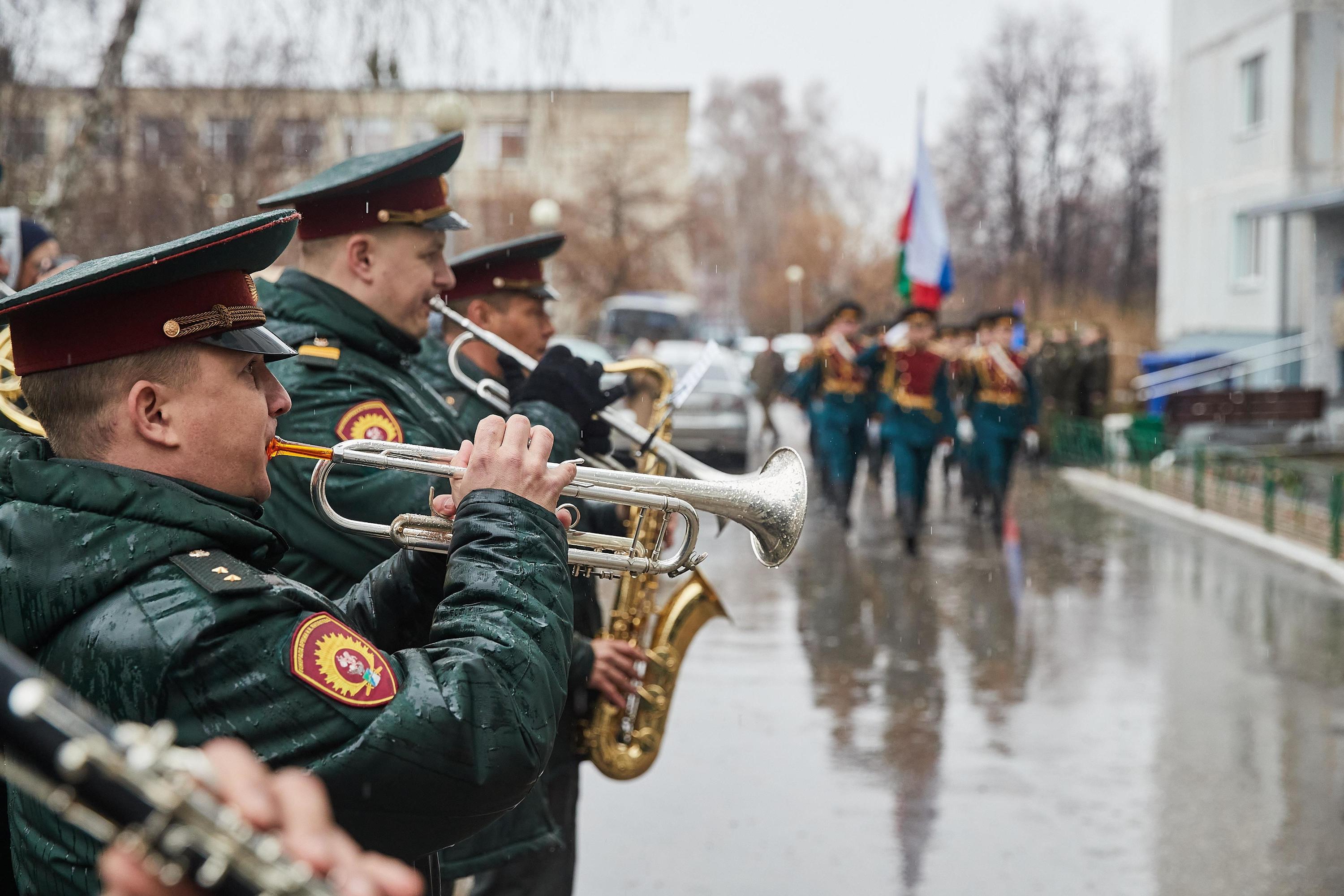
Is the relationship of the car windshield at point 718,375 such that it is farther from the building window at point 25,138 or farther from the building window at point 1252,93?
the building window at point 1252,93

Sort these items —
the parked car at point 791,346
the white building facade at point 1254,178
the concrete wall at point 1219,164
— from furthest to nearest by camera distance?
the parked car at point 791,346 < the concrete wall at point 1219,164 < the white building facade at point 1254,178

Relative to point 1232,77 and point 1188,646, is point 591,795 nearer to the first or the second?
point 1188,646

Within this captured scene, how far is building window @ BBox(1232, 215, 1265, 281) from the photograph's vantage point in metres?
24.3

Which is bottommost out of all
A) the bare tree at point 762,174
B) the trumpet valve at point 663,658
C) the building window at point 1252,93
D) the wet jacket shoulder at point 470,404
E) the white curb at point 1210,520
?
the white curb at point 1210,520

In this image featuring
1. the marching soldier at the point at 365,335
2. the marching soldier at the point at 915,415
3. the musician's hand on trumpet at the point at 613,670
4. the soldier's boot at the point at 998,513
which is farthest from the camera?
the soldier's boot at the point at 998,513

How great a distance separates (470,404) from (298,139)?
55.3ft

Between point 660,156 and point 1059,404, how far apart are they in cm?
1995

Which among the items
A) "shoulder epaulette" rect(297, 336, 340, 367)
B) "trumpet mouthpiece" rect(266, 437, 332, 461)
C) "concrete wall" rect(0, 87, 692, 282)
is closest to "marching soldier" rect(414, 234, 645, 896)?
"shoulder epaulette" rect(297, 336, 340, 367)

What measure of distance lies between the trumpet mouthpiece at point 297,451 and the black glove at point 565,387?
0.90 m

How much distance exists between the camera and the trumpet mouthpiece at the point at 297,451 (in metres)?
2.12

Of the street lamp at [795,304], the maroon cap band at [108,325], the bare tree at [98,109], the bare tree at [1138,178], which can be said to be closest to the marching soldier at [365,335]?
the maroon cap band at [108,325]

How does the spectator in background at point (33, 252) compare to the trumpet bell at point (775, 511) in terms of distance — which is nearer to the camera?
the trumpet bell at point (775, 511)

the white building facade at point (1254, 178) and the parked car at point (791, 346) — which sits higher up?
the white building facade at point (1254, 178)

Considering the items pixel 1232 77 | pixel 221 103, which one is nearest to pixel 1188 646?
pixel 221 103
